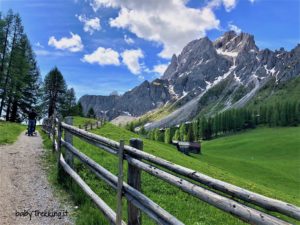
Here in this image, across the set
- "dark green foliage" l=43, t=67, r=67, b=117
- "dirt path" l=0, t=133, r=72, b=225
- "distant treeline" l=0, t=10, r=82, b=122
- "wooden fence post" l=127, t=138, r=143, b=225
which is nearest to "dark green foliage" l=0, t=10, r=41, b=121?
"distant treeline" l=0, t=10, r=82, b=122

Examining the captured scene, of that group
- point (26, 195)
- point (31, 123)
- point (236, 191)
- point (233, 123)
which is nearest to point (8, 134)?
point (31, 123)

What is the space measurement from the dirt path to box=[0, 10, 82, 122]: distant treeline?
2929 centimetres

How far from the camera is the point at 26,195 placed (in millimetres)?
10445

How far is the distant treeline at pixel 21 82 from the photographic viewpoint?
51156 millimetres

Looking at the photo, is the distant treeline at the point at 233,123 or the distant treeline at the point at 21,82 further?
the distant treeline at the point at 233,123

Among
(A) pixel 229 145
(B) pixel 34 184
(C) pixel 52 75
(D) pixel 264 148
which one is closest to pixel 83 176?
(B) pixel 34 184

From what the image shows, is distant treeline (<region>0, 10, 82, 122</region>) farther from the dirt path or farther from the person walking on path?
the dirt path

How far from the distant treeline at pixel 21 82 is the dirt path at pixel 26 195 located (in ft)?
96.1

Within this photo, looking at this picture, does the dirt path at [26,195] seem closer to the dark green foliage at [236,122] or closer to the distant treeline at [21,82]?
the distant treeline at [21,82]

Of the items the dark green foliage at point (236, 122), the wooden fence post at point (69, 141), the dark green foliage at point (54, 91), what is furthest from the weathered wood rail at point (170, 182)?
the dark green foliage at point (236, 122)

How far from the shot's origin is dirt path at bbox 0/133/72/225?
862 centimetres

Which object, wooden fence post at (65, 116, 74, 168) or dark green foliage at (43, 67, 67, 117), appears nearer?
wooden fence post at (65, 116, 74, 168)

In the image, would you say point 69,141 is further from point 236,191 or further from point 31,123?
point 31,123

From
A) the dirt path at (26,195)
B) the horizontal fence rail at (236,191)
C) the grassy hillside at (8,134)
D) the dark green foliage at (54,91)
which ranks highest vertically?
the dark green foliage at (54,91)
